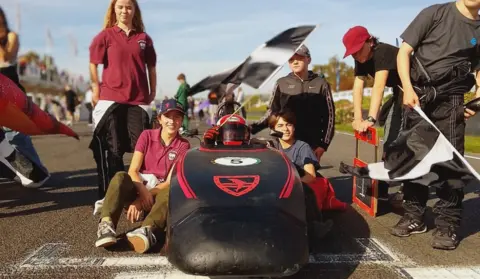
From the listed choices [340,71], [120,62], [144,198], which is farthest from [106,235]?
[340,71]

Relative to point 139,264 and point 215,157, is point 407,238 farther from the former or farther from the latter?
point 139,264

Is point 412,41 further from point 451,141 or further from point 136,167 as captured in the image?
point 136,167

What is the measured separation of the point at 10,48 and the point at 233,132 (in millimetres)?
2741

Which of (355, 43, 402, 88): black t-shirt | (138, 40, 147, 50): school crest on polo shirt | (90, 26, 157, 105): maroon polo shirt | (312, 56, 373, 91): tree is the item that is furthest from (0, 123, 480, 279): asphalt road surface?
(312, 56, 373, 91): tree

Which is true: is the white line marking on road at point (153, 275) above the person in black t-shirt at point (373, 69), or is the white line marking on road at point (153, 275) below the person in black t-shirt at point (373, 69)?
below

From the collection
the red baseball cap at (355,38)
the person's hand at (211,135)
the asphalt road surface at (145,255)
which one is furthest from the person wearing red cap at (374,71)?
the person's hand at (211,135)

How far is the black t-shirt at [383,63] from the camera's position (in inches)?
171

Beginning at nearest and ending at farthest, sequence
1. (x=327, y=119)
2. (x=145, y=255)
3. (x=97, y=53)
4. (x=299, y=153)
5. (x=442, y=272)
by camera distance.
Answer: (x=442, y=272), (x=145, y=255), (x=299, y=153), (x=97, y=53), (x=327, y=119)

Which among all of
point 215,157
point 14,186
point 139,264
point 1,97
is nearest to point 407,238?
point 215,157

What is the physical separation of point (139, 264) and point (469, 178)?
8.45 feet

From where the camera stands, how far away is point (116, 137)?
4844mm

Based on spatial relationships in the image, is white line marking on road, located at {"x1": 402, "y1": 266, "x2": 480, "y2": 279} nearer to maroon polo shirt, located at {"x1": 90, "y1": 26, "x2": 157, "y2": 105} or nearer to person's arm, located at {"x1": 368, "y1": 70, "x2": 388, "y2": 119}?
person's arm, located at {"x1": 368, "y1": 70, "x2": 388, "y2": 119}

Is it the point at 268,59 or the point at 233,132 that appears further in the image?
the point at 268,59

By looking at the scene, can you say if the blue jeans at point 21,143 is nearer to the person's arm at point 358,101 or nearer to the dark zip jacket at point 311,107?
the dark zip jacket at point 311,107
